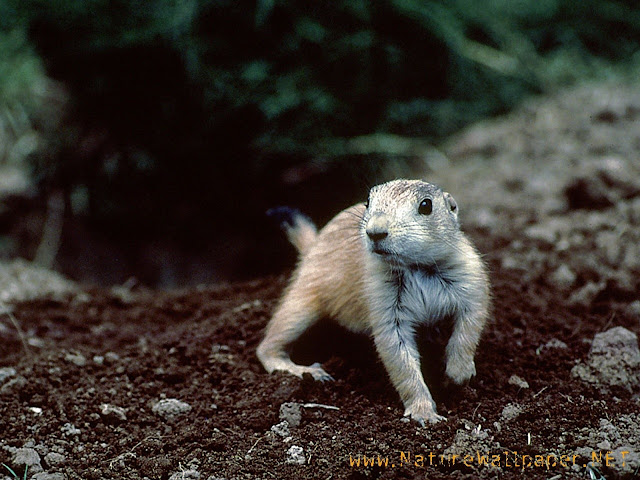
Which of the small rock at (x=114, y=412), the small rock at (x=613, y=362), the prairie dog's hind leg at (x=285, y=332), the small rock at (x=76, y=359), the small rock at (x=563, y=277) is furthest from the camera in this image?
the small rock at (x=563, y=277)

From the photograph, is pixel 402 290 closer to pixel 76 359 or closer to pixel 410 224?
pixel 410 224

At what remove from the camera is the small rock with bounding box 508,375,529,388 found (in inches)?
128

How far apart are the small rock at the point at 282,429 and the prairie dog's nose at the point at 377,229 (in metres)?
0.91

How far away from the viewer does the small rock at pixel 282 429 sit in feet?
9.63

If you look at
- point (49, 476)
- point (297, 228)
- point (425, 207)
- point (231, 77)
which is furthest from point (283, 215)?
point (231, 77)

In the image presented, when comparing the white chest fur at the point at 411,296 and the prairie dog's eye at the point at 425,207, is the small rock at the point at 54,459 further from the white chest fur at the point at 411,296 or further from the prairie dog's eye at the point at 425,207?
the prairie dog's eye at the point at 425,207

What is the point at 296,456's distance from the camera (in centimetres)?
276

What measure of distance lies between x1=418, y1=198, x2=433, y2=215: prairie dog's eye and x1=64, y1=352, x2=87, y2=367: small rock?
6.84 ft

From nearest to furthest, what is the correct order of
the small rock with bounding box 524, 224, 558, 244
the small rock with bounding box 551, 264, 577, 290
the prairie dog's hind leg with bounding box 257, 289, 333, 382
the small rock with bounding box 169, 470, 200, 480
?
the small rock with bounding box 169, 470, 200, 480
the prairie dog's hind leg with bounding box 257, 289, 333, 382
the small rock with bounding box 551, 264, 577, 290
the small rock with bounding box 524, 224, 558, 244

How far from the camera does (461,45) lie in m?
7.05

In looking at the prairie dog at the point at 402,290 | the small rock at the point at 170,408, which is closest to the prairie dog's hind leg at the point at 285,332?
the prairie dog at the point at 402,290

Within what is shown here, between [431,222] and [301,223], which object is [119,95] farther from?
[431,222]

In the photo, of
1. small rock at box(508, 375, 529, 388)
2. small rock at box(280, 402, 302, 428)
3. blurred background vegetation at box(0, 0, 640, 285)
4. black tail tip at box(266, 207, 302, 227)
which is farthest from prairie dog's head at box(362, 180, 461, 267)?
blurred background vegetation at box(0, 0, 640, 285)

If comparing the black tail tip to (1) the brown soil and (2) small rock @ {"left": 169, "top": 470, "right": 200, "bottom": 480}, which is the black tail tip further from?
(2) small rock @ {"left": 169, "top": 470, "right": 200, "bottom": 480}
